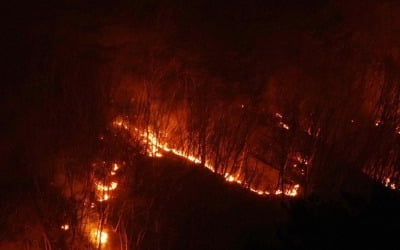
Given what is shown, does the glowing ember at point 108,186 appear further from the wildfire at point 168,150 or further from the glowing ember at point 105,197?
the wildfire at point 168,150

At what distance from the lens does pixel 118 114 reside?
5781 millimetres

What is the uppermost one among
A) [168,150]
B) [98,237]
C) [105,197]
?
[168,150]

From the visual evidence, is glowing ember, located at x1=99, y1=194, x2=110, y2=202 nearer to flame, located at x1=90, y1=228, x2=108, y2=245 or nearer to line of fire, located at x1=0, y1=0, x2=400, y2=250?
line of fire, located at x1=0, y1=0, x2=400, y2=250

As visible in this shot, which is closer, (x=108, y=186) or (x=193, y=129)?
(x=108, y=186)

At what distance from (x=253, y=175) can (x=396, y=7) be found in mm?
4106

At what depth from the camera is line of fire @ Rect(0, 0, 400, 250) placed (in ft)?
15.2

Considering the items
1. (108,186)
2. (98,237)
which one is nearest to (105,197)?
(108,186)

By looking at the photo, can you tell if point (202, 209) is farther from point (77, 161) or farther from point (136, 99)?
point (136, 99)

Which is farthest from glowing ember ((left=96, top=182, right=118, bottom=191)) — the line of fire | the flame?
the flame

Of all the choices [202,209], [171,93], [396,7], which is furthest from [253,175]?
[396,7]

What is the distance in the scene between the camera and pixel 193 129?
17.7 feet

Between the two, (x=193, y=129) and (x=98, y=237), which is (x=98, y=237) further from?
(x=193, y=129)

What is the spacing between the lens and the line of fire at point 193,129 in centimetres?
463

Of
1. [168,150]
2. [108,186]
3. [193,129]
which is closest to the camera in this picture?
[108,186]
